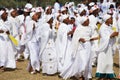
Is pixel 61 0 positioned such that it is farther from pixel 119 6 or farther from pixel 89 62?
pixel 89 62

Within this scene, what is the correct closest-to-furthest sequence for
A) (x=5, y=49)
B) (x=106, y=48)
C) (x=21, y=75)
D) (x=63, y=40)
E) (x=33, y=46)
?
(x=106, y=48) < (x=21, y=75) < (x=63, y=40) < (x=33, y=46) < (x=5, y=49)

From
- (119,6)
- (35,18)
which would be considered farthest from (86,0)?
(35,18)

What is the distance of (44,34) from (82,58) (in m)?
1.94

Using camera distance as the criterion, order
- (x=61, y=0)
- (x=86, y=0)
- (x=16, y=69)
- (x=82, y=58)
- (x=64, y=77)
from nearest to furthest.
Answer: (x=82, y=58)
(x=64, y=77)
(x=16, y=69)
(x=86, y=0)
(x=61, y=0)

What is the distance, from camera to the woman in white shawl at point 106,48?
11.4 metres

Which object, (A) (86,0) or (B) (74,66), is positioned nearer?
(B) (74,66)

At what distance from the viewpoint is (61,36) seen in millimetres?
12945

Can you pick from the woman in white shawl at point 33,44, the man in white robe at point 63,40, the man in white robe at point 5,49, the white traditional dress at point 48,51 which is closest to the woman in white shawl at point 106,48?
the man in white robe at point 63,40

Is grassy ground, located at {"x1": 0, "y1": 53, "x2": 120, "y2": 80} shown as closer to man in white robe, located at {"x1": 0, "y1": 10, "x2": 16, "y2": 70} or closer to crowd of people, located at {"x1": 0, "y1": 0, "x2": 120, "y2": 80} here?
crowd of people, located at {"x1": 0, "y1": 0, "x2": 120, "y2": 80}

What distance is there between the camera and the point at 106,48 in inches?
452

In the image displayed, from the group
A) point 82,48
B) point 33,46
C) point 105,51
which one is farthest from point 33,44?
point 105,51

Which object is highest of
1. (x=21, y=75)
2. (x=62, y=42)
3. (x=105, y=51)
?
(x=62, y=42)

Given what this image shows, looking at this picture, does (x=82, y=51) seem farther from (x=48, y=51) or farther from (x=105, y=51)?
(x=48, y=51)

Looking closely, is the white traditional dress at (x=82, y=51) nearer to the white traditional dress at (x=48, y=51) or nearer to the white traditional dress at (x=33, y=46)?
the white traditional dress at (x=48, y=51)
